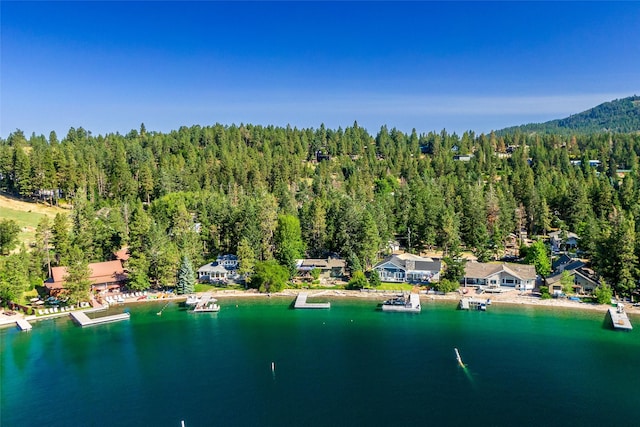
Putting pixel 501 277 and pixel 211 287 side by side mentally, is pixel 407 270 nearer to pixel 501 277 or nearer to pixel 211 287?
pixel 501 277

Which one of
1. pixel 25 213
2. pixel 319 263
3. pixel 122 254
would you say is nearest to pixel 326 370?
pixel 319 263

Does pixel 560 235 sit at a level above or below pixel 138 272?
below

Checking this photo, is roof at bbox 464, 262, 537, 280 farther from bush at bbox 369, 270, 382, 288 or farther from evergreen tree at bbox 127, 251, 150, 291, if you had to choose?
evergreen tree at bbox 127, 251, 150, 291

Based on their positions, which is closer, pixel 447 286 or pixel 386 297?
pixel 447 286

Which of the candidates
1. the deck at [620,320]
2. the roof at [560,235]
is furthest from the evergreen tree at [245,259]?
the roof at [560,235]

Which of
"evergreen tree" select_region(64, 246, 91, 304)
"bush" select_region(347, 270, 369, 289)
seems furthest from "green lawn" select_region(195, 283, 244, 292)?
"bush" select_region(347, 270, 369, 289)

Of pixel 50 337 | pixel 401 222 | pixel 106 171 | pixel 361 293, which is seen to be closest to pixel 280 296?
pixel 361 293
